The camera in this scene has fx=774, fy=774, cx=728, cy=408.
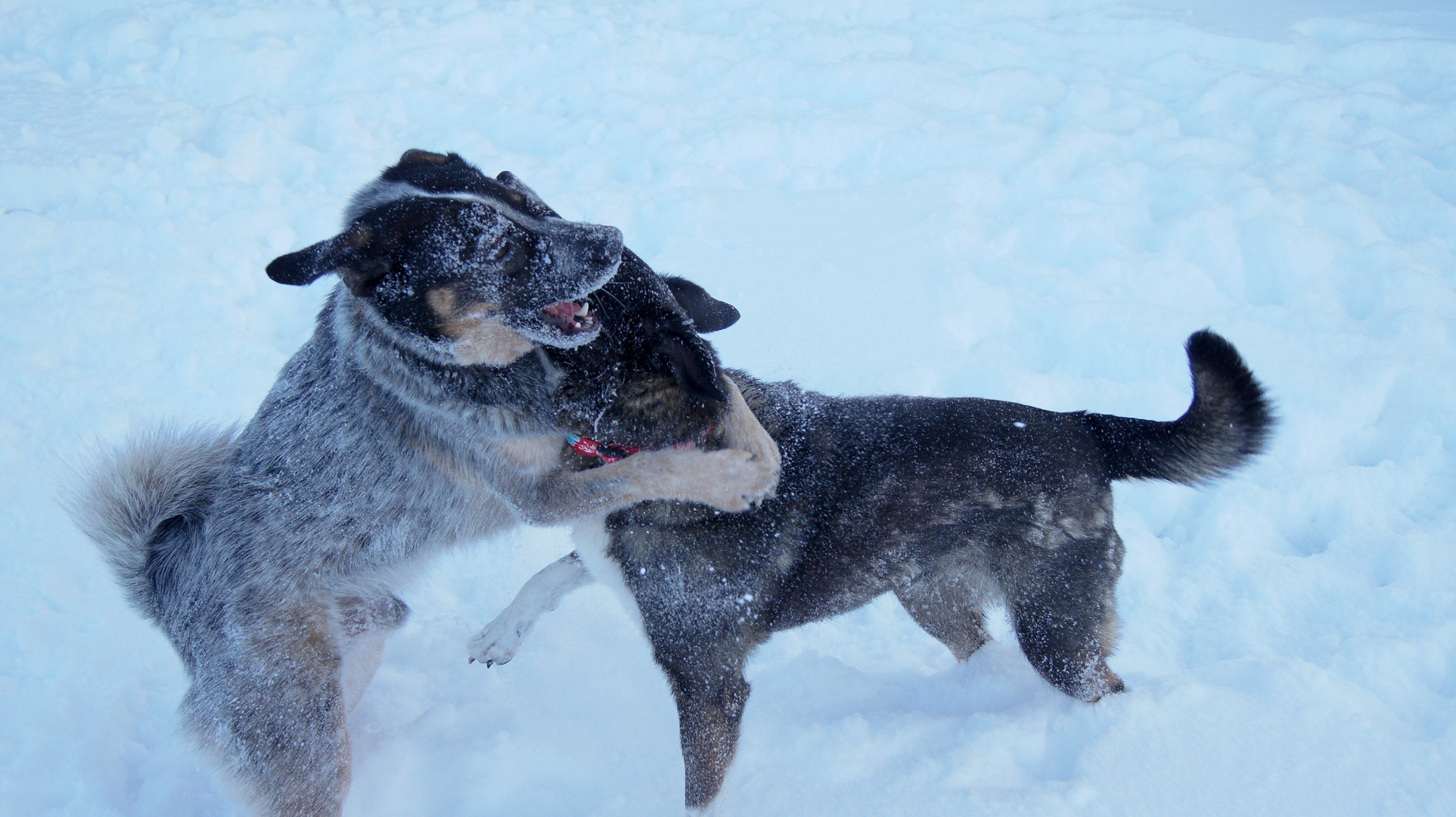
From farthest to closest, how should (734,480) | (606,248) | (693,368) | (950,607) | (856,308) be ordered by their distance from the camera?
(856,308) < (950,607) < (734,480) < (606,248) < (693,368)

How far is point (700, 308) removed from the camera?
9.45ft

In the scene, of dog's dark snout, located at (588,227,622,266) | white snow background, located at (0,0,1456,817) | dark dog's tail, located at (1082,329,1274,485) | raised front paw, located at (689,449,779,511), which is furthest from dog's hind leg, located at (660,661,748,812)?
dark dog's tail, located at (1082,329,1274,485)

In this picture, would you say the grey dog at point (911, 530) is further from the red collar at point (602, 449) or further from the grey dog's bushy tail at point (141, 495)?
the grey dog's bushy tail at point (141, 495)

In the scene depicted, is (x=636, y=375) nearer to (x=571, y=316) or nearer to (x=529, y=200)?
(x=571, y=316)

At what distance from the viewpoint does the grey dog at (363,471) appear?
102 inches

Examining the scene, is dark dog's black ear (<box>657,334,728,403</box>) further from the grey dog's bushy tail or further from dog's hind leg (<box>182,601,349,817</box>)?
the grey dog's bushy tail

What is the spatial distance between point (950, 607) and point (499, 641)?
6.52 ft

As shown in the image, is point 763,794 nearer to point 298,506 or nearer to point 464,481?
point 464,481

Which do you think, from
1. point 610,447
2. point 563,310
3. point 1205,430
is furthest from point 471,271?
point 1205,430

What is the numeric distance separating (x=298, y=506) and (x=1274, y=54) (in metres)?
9.73

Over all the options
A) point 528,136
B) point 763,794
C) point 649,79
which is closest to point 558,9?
point 649,79

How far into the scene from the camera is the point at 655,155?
641cm

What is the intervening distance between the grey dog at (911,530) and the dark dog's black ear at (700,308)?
0.06 feet

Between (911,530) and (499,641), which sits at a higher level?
(911,530)
